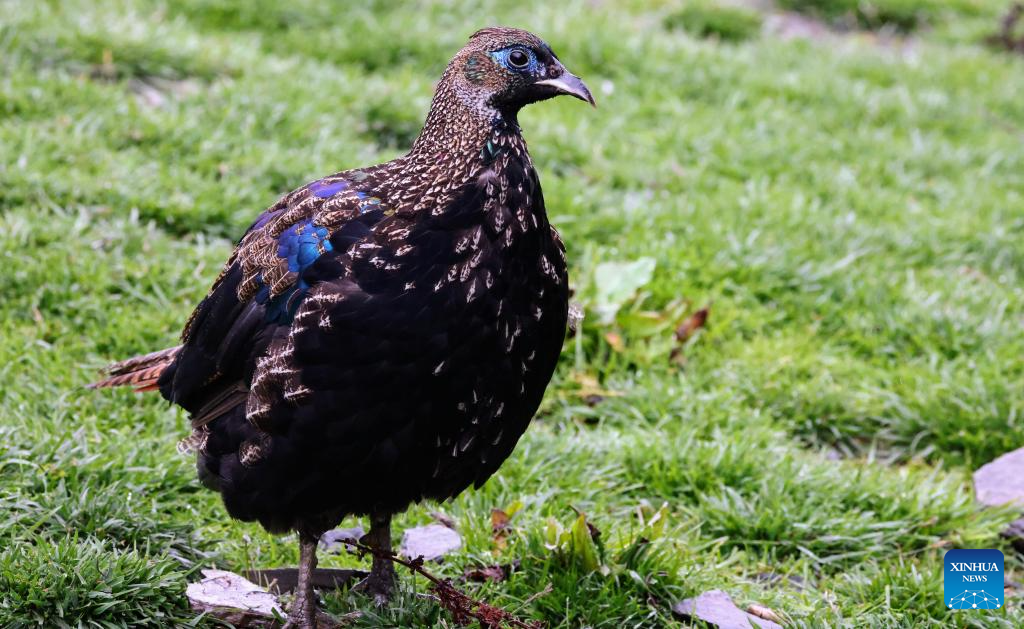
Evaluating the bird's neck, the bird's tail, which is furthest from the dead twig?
the bird's neck

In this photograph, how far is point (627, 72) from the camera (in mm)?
7223

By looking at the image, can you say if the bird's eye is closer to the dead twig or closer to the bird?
the bird

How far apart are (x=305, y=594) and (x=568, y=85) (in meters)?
1.57

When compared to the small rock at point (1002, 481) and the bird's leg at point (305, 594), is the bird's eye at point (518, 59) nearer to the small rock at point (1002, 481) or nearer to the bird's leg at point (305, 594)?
the bird's leg at point (305, 594)

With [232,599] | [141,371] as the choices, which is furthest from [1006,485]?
[141,371]

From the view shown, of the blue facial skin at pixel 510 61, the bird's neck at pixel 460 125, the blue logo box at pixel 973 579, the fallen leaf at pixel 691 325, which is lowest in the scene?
the blue logo box at pixel 973 579

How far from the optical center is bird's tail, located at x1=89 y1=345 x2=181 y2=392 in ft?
12.1

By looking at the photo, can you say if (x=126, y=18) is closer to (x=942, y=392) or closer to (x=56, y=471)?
(x=56, y=471)

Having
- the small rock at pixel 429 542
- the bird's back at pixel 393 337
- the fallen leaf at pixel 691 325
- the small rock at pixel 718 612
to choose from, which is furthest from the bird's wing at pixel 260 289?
the fallen leaf at pixel 691 325

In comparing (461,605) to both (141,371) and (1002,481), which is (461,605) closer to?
(141,371)

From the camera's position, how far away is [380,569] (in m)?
Answer: 3.43

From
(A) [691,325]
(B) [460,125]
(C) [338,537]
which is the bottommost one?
(C) [338,537]

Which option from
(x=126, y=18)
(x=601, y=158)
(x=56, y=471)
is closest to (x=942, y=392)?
(x=601, y=158)

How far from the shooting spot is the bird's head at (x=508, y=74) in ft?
A: 10.1
